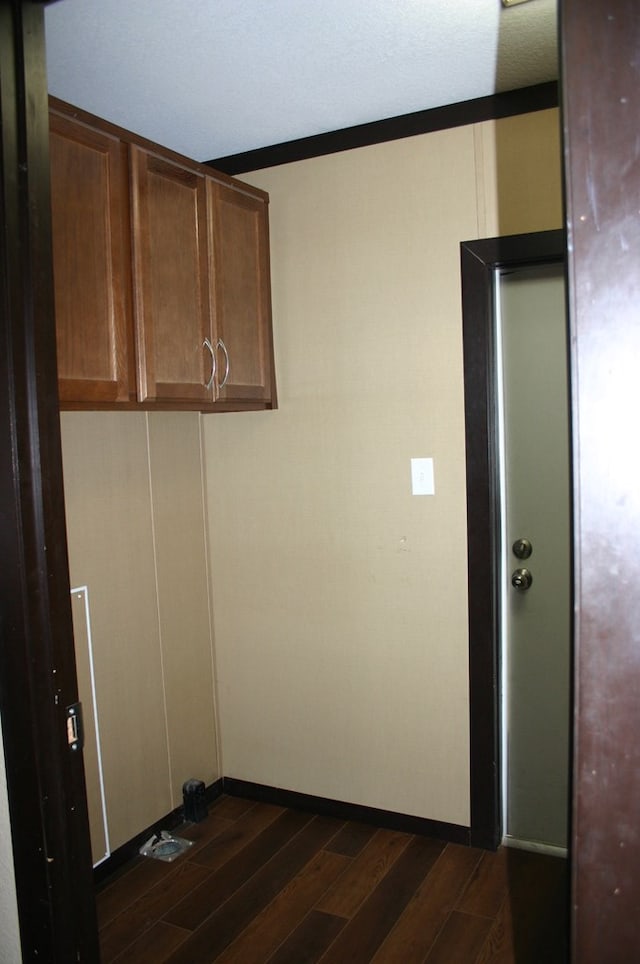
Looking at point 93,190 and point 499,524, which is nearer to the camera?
point 93,190

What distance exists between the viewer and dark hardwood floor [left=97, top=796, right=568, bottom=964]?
7.23 ft

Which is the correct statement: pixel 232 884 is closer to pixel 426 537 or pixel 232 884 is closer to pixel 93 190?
pixel 426 537

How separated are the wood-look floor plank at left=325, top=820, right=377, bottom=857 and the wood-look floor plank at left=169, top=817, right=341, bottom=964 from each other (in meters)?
0.04

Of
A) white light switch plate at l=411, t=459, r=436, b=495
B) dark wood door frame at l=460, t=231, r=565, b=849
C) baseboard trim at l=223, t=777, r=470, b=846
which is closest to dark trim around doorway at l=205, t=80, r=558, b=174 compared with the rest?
dark wood door frame at l=460, t=231, r=565, b=849

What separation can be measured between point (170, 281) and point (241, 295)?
1.33 feet

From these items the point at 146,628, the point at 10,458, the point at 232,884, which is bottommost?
the point at 232,884

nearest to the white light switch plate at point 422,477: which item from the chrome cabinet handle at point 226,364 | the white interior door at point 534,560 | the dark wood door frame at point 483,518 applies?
the dark wood door frame at point 483,518

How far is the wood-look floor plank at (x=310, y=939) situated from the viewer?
2.17 metres

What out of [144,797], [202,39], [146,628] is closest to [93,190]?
[202,39]

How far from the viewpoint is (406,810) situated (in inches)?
111

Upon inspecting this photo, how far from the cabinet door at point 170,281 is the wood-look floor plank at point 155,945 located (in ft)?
5.30

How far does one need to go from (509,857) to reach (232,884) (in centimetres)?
96

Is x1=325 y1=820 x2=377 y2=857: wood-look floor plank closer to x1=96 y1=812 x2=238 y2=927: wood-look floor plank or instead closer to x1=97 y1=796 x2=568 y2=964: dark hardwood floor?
x1=97 y1=796 x2=568 y2=964: dark hardwood floor

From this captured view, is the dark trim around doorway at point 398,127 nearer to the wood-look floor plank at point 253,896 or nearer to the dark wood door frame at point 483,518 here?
the dark wood door frame at point 483,518
